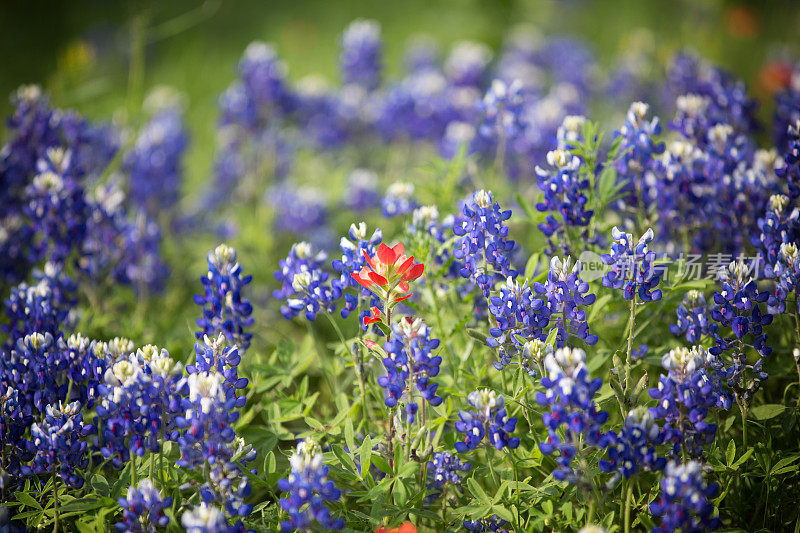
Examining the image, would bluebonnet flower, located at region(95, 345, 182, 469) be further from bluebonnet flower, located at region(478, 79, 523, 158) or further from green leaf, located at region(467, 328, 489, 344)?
bluebonnet flower, located at region(478, 79, 523, 158)

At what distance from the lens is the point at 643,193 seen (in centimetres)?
267

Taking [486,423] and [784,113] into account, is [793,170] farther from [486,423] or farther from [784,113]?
[486,423]

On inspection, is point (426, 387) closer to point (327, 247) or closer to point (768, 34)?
point (327, 247)

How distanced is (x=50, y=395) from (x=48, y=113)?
6.13 ft

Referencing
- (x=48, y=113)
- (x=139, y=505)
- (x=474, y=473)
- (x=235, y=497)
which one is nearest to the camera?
(x=139, y=505)

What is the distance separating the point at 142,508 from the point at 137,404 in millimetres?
295

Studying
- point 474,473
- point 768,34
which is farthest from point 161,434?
point 768,34


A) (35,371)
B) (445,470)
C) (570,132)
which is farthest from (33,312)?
(570,132)

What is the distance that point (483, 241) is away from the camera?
2152mm

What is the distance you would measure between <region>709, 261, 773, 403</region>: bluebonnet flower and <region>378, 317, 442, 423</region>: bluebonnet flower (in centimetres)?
92

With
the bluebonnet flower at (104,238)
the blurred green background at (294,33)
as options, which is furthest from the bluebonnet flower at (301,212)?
the blurred green background at (294,33)

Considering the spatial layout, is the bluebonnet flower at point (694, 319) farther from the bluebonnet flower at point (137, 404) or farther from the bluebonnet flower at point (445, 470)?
the bluebonnet flower at point (137, 404)

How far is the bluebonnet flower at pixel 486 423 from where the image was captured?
6.10 ft

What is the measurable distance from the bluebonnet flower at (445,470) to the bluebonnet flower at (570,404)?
1.41 ft
